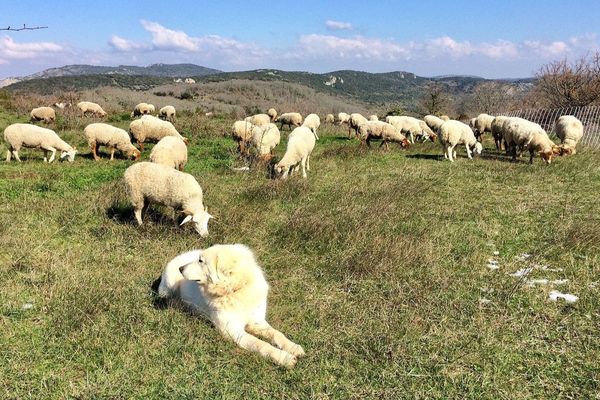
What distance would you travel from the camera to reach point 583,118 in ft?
67.0

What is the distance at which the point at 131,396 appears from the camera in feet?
11.6

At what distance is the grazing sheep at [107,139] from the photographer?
1394cm

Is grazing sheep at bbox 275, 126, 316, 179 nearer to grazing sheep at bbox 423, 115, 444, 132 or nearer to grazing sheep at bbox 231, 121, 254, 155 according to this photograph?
grazing sheep at bbox 231, 121, 254, 155

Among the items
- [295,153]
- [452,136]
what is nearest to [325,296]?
[295,153]

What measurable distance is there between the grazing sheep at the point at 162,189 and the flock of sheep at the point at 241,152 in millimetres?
18

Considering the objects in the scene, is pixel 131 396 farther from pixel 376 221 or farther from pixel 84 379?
pixel 376 221

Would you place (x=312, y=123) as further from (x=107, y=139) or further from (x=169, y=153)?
(x=169, y=153)

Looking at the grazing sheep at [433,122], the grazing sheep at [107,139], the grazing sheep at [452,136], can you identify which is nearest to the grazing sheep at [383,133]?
the grazing sheep at [452,136]

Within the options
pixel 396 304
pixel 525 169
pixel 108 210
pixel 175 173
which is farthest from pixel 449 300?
pixel 525 169

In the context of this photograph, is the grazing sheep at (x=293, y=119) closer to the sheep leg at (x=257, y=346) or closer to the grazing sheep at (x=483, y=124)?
the grazing sheep at (x=483, y=124)

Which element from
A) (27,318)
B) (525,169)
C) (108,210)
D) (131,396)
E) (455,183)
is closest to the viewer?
(131,396)

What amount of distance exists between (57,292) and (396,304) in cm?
419

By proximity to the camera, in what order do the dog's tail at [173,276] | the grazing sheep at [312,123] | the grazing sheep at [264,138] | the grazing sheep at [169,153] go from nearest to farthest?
the dog's tail at [173,276]
the grazing sheep at [169,153]
the grazing sheep at [264,138]
the grazing sheep at [312,123]

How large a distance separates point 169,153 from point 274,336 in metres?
8.01
